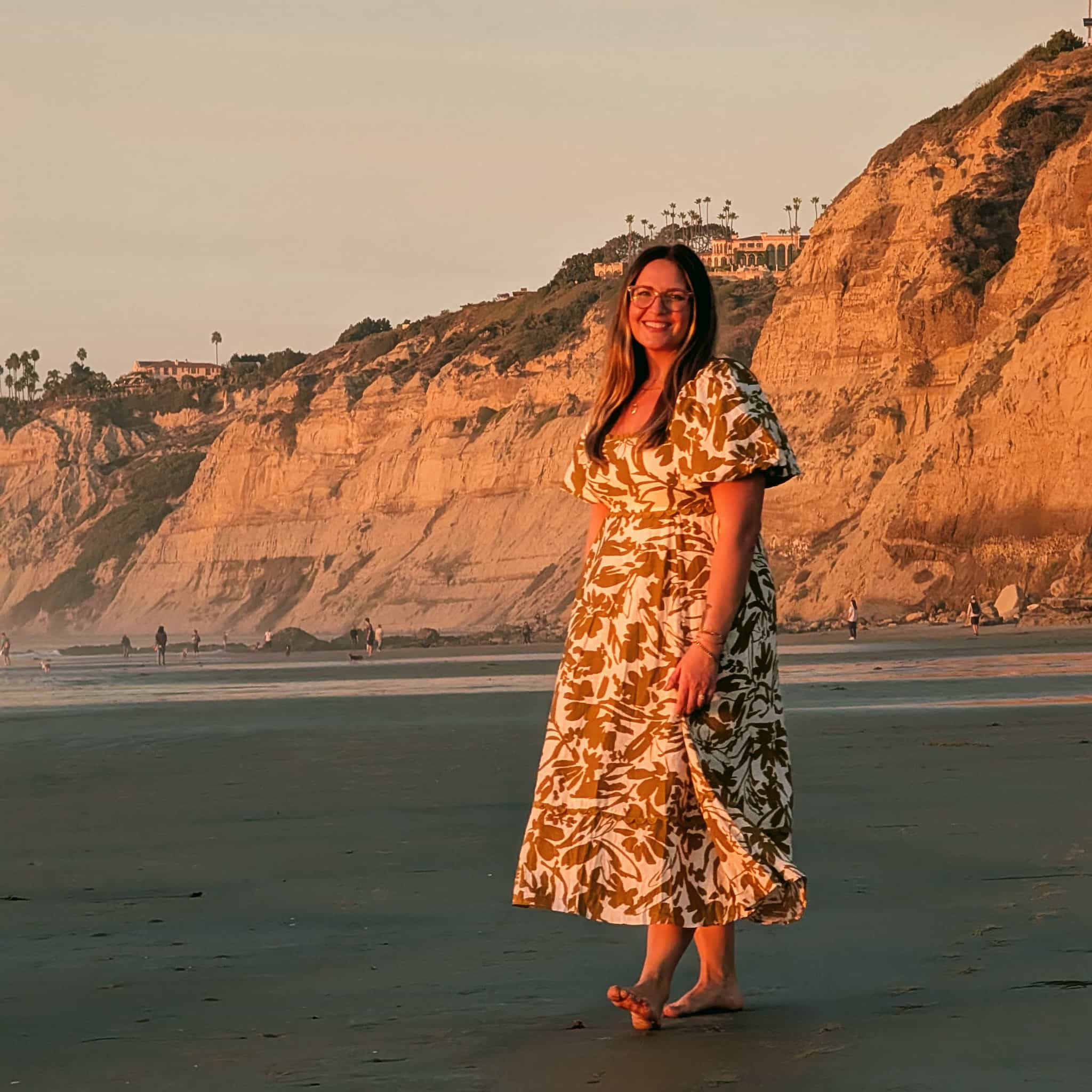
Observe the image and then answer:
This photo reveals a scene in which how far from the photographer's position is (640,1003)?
4.17m

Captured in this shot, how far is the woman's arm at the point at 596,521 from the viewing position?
479 cm

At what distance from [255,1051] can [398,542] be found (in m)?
73.9

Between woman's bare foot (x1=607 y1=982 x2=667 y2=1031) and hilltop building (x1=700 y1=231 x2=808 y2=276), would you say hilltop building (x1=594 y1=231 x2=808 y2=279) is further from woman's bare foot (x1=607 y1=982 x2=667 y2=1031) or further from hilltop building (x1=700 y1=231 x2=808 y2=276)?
woman's bare foot (x1=607 y1=982 x2=667 y2=1031)

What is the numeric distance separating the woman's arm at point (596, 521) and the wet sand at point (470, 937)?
1133 millimetres

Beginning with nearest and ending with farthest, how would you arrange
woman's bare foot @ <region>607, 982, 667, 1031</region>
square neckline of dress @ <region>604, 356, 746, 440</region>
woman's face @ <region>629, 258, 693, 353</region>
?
1. woman's bare foot @ <region>607, 982, 667, 1031</region>
2. square neckline of dress @ <region>604, 356, 746, 440</region>
3. woman's face @ <region>629, 258, 693, 353</region>

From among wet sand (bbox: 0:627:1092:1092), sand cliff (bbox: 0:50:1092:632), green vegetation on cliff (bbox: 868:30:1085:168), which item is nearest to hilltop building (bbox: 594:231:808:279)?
sand cliff (bbox: 0:50:1092:632)

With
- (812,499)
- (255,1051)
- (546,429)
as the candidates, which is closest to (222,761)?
(255,1051)

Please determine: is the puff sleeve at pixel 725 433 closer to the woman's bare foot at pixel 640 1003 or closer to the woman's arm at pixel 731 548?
the woman's arm at pixel 731 548

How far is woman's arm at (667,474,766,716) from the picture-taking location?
171 inches

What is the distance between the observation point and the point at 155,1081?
3758 mm

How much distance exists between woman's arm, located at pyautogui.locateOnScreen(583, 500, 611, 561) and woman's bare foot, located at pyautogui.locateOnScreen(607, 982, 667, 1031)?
44.1 inches

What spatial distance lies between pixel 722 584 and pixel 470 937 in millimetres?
1567

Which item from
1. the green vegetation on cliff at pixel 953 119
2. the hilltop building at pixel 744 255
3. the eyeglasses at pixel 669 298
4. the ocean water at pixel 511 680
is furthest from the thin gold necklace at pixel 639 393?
the hilltop building at pixel 744 255

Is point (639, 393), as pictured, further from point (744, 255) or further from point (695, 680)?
point (744, 255)
